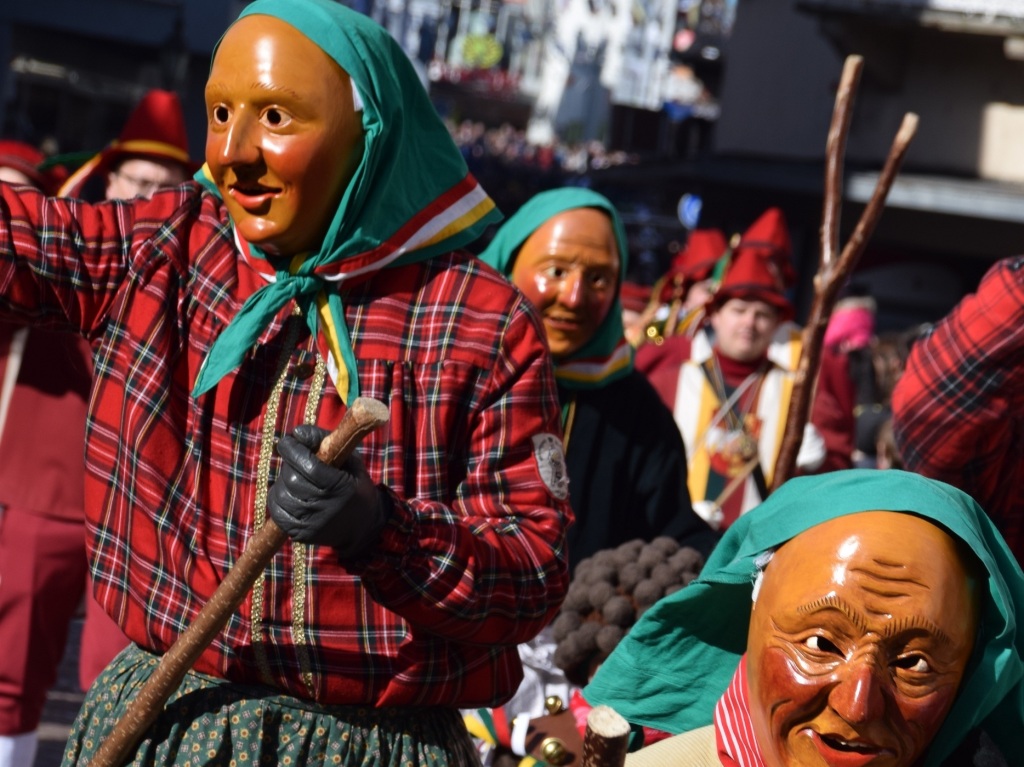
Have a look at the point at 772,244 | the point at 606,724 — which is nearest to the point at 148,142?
the point at 772,244

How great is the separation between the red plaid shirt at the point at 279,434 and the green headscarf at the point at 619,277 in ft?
5.73

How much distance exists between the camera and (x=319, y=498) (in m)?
2.24

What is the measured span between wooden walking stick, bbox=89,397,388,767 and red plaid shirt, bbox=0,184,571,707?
0.12 metres

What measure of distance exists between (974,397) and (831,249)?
0.99 meters

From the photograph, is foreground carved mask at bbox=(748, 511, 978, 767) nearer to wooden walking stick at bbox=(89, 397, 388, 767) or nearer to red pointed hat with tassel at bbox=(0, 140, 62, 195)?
wooden walking stick at bbox=(89, 397, 388, 767)

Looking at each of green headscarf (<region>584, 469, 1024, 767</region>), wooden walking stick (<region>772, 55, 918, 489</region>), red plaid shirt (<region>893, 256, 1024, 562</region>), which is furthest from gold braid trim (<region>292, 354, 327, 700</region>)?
wooden walking stick (<region>772, 55, 918, 489</region>)

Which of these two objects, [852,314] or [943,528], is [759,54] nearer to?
[852,314]

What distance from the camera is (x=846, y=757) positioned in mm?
2232

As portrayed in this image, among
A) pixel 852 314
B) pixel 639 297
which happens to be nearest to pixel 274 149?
pixel 639 297

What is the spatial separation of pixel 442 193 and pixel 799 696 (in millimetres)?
1042

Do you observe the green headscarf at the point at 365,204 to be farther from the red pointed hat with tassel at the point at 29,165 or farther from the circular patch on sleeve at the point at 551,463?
the red pointed hat with tassel at the point at 29,165

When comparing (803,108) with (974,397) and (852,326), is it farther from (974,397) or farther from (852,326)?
(974,397)

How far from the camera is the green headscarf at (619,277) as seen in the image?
4.45 meters

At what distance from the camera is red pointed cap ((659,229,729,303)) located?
371 inches
